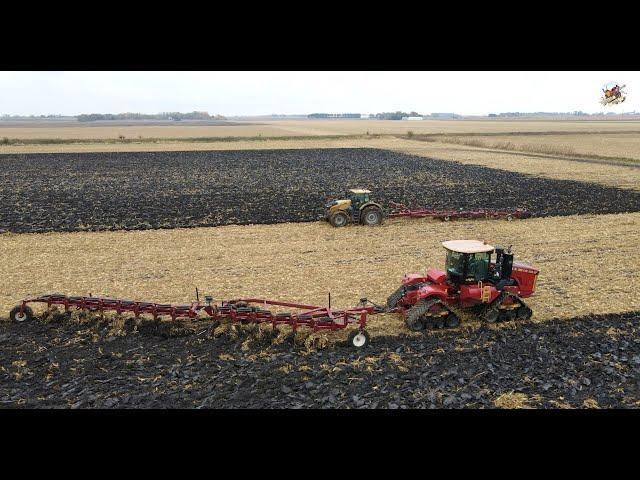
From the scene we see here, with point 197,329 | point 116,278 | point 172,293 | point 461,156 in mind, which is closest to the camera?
point 197,329

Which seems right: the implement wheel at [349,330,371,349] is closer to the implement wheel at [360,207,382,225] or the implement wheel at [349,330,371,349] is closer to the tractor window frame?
the tractor window frame

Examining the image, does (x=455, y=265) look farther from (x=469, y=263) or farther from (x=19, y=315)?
(x=19, y=315)

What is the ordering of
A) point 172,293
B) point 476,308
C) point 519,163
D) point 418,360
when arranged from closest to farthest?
point 418,360, point 476,308, point 172,293, point 519,163

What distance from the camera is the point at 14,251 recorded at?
18.5m

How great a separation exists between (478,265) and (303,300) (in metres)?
4.72

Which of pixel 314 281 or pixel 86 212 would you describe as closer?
pixel 314 281

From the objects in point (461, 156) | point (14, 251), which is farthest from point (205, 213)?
point (461, 156)

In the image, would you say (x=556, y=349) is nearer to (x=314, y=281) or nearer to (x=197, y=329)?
(x=314, y=281)

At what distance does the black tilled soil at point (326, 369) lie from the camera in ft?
29.3

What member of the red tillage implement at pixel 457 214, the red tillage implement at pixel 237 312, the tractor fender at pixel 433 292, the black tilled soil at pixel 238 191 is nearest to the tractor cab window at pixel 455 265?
the tractor fender at pixel 433 292

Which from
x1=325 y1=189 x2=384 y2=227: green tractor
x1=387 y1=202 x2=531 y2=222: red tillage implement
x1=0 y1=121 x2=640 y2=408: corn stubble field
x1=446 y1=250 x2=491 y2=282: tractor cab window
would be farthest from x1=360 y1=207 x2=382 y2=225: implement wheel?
x1=446 y1=250 x2=491 y2=282: tractor cab window

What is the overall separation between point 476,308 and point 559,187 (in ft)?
79.4

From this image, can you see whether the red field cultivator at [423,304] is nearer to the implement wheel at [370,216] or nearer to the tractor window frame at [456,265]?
the tractor window frame at [456,265]

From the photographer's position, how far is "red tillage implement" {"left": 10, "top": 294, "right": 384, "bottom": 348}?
36.2 ft
